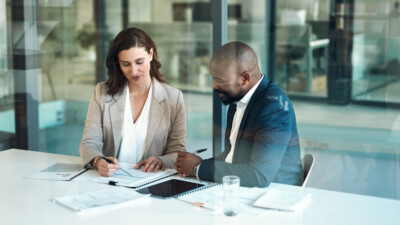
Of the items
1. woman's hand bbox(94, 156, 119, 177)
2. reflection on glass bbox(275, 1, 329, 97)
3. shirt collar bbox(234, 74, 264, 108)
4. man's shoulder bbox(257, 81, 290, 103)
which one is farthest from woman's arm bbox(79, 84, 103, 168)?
reflection on glass bbox(275, 1, 329, 97)

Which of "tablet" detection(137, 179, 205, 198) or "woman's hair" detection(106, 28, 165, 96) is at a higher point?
"woman's hair" detection(106, 28, 165, 96)

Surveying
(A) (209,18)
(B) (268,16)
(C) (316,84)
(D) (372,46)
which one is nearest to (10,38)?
(A) (209,18)

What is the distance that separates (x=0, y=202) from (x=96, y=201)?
1.35 ft

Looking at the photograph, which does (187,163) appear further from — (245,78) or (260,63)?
(260,63)

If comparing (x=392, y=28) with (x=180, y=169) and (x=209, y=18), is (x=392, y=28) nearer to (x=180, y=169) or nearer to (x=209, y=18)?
(x=209, y=18)

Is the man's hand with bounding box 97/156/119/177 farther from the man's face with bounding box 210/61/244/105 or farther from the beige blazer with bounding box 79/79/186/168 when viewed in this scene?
the man's face with bounding box 210/61/244/105

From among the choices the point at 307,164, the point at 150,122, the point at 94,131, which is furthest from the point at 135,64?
the point at 307,164

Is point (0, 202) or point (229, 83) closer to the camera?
point (0, 202)

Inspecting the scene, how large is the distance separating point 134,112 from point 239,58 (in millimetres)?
760

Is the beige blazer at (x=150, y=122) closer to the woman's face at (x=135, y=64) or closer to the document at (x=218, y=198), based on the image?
the woman's face at (x=135, y=64)

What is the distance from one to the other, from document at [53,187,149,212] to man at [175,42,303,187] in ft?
1.12

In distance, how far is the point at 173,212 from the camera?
2.00 metres

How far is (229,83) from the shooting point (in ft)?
8.52

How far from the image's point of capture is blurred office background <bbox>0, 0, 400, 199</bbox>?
405 cm
